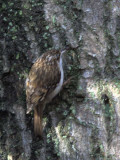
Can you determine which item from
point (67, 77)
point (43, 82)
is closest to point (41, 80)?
point (43, 82)

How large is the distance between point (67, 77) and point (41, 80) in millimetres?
264

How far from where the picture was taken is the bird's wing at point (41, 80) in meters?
2.32

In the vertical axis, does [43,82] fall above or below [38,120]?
above

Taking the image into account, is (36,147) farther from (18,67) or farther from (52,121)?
(18,67)

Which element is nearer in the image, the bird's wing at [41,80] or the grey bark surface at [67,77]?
the grey bark surface at [67,77]

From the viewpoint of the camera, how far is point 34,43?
2.32 meters

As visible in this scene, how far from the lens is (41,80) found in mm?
2484

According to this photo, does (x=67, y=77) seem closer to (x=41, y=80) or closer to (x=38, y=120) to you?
(x=41, y=80)

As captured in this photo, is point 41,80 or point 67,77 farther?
point 41,80

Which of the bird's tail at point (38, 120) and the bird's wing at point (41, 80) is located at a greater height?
the bird's wing at point (41, 80)

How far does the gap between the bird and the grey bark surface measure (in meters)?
0.06

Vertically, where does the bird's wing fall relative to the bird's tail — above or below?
above

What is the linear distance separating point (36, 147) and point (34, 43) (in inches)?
34.2

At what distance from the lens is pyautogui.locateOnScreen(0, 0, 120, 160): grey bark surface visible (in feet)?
7.07
